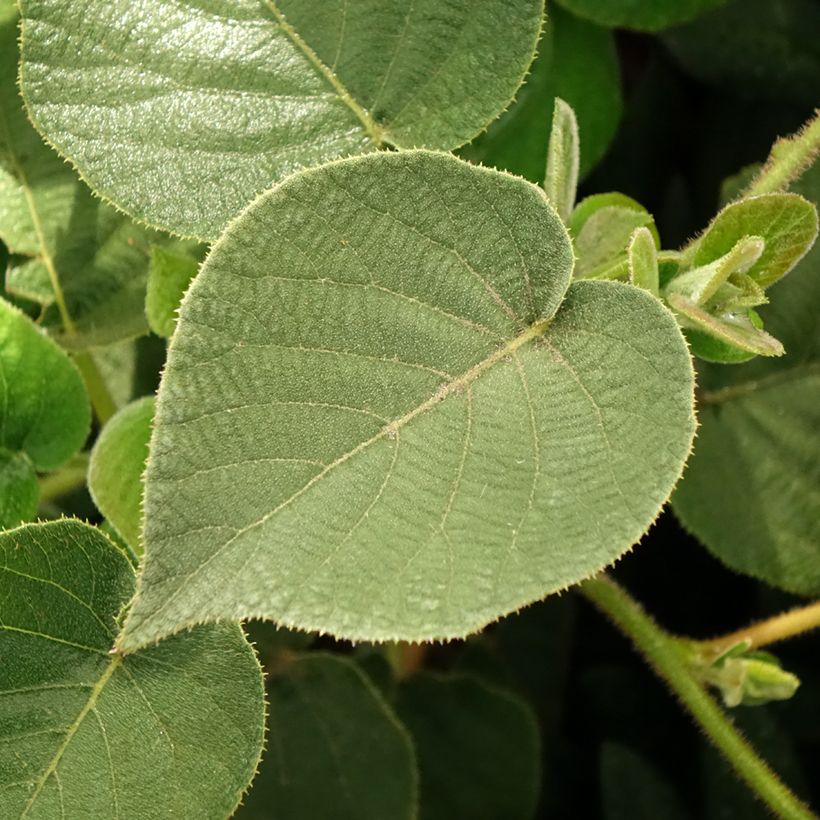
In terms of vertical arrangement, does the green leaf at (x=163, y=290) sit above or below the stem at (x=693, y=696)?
above

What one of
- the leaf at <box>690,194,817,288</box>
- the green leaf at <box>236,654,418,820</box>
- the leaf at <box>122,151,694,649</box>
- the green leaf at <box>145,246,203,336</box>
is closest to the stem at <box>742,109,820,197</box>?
the leaf at <box>690,194,817,288</box>

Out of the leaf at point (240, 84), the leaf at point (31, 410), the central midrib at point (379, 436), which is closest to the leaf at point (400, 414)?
the central midrib at point (379, 436)

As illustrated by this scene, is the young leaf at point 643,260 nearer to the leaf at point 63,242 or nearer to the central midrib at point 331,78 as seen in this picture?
the central midrib at point 331,78

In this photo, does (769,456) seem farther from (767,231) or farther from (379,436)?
(379,436)

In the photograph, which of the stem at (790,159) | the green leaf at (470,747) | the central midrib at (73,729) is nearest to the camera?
the central midrib at (73,729)

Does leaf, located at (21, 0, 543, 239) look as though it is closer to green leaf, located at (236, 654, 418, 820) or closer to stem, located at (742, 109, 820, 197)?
stem, located at (742, 109, 820, 197)

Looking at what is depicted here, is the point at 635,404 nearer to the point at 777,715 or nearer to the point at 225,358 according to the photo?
Answer: the point at 225,358
